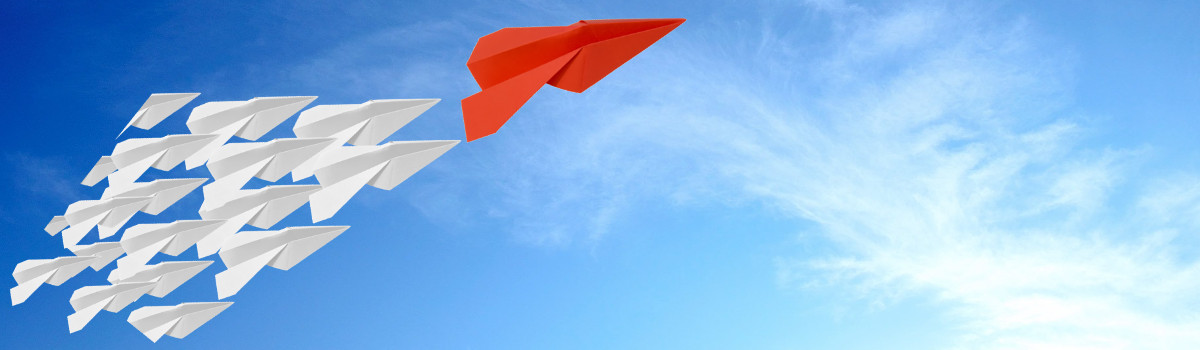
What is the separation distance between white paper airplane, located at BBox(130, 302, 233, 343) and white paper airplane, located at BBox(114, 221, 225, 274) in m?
1.39

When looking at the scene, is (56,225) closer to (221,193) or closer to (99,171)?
(99,171)

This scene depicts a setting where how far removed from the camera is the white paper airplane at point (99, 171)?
24.1 m

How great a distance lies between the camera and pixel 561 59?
43.1 feet

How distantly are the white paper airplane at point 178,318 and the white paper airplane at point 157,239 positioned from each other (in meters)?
1.39

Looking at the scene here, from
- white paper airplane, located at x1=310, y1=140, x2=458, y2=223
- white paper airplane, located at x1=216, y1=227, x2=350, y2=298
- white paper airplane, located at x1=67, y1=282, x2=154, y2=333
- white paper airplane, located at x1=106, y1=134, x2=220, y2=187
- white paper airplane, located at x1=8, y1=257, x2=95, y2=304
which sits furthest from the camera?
white paper airplane, located at x1=8, y1=257, x2=95, y2=304

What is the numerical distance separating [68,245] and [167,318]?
5184mm

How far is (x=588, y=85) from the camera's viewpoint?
13.3 meters

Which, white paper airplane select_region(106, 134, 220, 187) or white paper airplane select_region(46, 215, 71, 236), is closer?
white paper airplane select_region(106, 134, 220, 187)

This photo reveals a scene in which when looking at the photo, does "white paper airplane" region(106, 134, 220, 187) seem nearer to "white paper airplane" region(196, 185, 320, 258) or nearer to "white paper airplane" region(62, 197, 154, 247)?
"white paper airplane" region(62, 197, 154, 247)

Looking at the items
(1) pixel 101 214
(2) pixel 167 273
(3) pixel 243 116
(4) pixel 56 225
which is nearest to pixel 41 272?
(4) pixel 56 225

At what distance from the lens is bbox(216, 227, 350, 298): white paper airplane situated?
16.6m

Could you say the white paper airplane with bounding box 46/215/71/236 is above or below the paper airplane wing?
above

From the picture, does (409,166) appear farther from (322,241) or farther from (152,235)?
(152,235)

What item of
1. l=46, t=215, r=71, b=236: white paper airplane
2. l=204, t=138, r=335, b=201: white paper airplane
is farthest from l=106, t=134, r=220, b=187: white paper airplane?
l=46, t=215, r=71, b=236: white paper airplane
